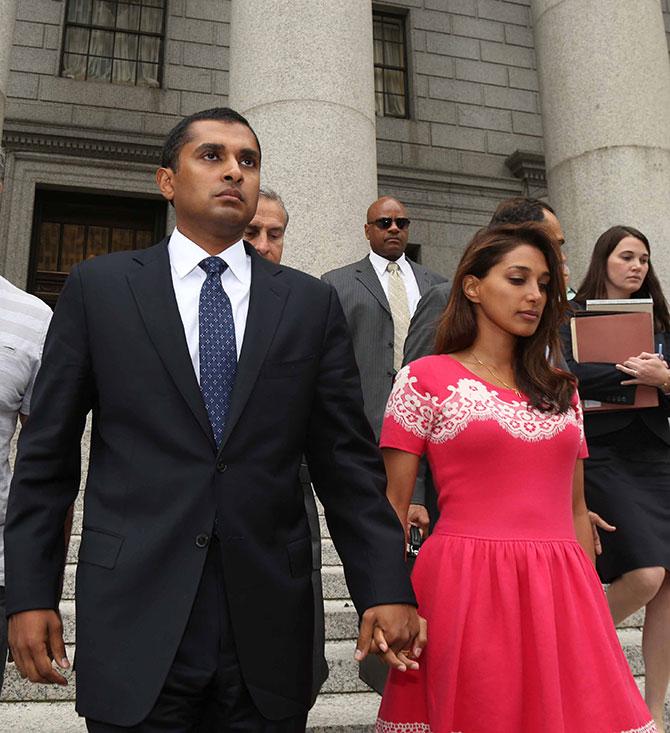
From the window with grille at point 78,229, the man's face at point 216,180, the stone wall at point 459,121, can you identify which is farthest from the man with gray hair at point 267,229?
the stone wall at point 459,121

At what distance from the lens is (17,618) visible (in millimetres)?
1881

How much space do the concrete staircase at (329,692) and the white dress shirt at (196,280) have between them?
198cm

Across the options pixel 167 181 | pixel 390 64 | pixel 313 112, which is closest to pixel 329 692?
pixel 167 181

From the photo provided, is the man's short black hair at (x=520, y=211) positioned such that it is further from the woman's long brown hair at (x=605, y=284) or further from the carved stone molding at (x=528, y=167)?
the carved stone molding at (x=528, y=167)

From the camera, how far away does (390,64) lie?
46.2ft

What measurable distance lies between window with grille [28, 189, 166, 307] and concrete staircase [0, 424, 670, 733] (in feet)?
26.7

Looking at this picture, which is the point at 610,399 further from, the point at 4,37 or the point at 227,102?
the point at 227,102

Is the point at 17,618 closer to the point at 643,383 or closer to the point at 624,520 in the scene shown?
the point at 624,520

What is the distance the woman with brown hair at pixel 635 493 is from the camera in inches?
137

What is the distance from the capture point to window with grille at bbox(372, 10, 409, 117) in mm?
13805

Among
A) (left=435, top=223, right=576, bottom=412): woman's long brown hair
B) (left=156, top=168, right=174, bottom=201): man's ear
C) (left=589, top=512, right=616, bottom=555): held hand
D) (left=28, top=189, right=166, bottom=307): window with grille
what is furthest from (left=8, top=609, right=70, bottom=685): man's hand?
(left=28, top=189, right=166, bottom=307): window with grille

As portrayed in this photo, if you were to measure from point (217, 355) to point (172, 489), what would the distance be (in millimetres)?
361

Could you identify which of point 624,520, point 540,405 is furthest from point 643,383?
point 540,405

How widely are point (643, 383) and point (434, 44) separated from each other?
38.3 feet
